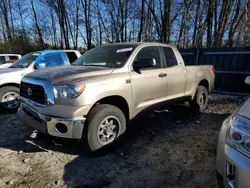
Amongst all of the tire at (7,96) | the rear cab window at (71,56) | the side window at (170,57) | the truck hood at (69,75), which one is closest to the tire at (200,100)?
the side window at (170,57)

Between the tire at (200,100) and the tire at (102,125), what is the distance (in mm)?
2701

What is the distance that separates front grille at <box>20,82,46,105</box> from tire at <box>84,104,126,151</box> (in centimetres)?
79

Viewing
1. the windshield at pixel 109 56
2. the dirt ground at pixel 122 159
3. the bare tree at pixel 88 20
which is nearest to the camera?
the dirt ground at pixel 122 159

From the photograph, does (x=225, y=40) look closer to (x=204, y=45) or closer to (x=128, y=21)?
(x=204, y=45)

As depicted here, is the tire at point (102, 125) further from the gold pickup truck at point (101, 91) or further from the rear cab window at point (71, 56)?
the rear cab window at point (71, 56)

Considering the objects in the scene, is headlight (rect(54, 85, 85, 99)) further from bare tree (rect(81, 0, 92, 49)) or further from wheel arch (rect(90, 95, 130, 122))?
bare tree (rect(81, 0, 92, 49))

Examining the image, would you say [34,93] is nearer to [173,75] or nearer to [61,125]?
[61,125]

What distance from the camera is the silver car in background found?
149 centimetres

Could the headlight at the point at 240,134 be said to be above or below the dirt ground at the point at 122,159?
above

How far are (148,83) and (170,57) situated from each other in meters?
Result: 1.20

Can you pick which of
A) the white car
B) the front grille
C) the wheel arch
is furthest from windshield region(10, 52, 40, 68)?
the wheel arch

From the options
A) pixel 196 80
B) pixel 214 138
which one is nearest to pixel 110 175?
pixel 214 138

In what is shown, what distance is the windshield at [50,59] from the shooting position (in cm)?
617

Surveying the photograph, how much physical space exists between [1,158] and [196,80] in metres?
4.52
